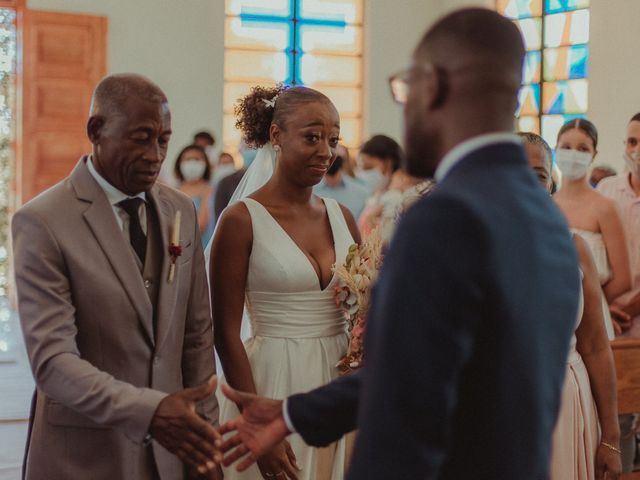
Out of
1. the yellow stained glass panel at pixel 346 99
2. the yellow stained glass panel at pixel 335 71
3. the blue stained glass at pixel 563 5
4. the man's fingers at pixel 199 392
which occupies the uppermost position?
the blue stained glass at pixel 563 5

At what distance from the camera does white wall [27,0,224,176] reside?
11.8 m

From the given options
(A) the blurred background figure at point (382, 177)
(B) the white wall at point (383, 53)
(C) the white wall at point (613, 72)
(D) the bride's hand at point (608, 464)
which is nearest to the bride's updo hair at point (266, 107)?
(D) the bride's hand at point (608, 464)

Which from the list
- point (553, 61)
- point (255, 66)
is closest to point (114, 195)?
point (553, 61)

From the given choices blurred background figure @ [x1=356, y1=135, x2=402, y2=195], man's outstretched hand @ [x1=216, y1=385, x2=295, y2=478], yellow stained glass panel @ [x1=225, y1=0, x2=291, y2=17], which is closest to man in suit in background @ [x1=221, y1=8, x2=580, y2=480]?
man's outstretched hand @ [x1=216, y1=385, x2=295, y2=478]

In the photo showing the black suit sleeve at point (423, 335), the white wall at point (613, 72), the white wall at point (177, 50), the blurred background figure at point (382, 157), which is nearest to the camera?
the black suit sleeve at point (423, 335)

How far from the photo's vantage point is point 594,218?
4.51 meters

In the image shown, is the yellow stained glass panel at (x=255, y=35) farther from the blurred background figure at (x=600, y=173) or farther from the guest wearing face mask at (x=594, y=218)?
the guest wearing face mask at (x=594, y=218)

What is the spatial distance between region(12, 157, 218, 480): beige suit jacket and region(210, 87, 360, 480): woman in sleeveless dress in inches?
20.0

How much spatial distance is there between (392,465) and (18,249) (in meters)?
1.31

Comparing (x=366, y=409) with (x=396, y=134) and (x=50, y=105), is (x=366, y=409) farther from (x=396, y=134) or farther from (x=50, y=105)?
(x=396, y=134)

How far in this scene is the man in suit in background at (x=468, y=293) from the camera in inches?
54.2

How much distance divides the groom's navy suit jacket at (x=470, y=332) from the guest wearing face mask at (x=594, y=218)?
306 cm

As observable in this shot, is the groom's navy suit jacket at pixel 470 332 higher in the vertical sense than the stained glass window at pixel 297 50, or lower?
lower

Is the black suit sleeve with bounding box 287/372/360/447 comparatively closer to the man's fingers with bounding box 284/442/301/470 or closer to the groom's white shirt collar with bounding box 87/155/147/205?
the groom's white shirt collar with bounding box 87/155/147/205
